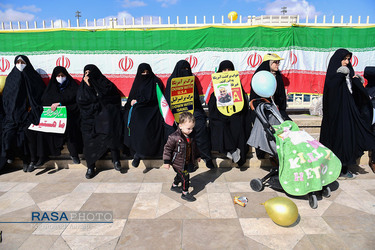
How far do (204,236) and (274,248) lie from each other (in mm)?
705

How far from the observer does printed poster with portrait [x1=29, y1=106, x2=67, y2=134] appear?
4.56 meters

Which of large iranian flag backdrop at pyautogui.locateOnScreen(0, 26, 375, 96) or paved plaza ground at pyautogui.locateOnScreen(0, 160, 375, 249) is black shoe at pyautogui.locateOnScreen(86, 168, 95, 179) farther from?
large iranian flag backdrop at pyautogui.locateOnScreen(0, 26, 375, 96)

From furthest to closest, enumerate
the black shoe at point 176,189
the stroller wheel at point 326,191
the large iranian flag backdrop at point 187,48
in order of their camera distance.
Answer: the large iranian flag backdrop at point 187,48, the black shoe at point 176,189, the stroller wheel at point 326,191

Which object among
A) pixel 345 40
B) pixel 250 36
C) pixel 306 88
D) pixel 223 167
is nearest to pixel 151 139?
pixel 223 167

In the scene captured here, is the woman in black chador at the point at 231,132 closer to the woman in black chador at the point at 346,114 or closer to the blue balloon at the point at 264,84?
the blue balloon at the point at 264,84

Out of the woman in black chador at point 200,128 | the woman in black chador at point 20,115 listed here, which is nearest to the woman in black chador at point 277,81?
the woman in black chador at point 200,128

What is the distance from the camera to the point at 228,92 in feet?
14.2

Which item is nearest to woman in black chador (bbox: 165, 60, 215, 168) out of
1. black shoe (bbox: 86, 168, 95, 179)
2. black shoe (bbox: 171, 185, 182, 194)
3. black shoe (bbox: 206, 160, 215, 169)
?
black shoe (bbox: 206, 160, 215, 169)

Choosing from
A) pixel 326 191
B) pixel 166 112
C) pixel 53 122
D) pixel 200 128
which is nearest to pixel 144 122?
pixel 166 112

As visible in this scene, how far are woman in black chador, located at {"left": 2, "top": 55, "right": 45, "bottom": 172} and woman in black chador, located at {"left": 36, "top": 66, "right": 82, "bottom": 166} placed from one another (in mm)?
186

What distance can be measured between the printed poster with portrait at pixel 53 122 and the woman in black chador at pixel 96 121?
332mm

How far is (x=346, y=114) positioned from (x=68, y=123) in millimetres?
4869

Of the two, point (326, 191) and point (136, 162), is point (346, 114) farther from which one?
point (136, 162)

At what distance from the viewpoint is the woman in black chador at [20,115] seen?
4602mm
